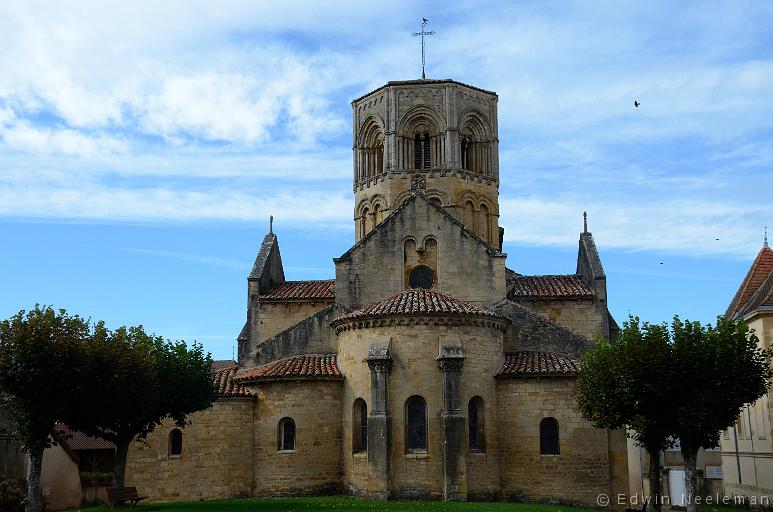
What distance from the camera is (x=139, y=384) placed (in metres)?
27.7

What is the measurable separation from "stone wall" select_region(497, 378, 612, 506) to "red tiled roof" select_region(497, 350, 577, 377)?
1.20 feet

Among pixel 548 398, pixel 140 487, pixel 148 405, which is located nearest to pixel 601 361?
pixel 548 398

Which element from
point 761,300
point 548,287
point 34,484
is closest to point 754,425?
point 761,300

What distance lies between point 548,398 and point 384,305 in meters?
7.06

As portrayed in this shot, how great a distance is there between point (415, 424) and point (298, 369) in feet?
18.4

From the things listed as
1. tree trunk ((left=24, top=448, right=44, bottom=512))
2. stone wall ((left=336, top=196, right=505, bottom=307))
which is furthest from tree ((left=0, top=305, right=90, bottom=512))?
stone wall ((left=336, top=196, right=505, bottom=307))

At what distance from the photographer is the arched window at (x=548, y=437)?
106ft

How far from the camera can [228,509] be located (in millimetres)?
27953

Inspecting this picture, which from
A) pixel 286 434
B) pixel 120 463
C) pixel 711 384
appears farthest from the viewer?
pixel 286 434

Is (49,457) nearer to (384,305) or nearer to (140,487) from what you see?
(140,487)

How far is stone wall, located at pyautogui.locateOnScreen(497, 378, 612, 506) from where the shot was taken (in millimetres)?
31734

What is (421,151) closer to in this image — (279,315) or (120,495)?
(279,315)

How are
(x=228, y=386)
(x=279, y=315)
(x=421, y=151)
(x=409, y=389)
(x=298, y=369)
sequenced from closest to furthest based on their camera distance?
(x=409, y=389) → (x=298, y=369) → (x=228, y=386) → (x=279, y=315) → (x=421, y=151)

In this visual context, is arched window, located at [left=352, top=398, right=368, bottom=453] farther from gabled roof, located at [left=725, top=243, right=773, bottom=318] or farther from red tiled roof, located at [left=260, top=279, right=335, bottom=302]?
gabled roof, located at [left=725, top=243, right=773, bottom=318]
